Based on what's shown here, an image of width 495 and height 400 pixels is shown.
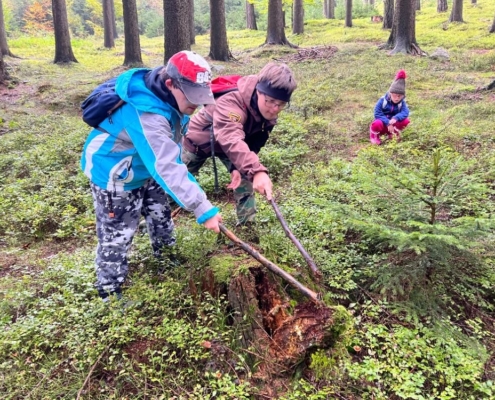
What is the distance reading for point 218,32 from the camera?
15500 mm

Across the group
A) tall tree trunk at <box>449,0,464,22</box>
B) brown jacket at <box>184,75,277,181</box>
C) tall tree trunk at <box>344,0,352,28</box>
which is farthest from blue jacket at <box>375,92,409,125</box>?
tall tree trunk at <box>344,0,352,28</box>

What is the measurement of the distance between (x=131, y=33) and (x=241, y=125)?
45.6 ft

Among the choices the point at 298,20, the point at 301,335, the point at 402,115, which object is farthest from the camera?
the point at 298,20

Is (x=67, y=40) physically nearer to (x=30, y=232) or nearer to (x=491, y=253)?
(x=30, y=232)

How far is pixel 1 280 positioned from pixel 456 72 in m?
12.5

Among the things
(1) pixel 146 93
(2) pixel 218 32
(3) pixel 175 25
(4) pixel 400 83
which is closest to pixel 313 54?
(2) pixel 218 32

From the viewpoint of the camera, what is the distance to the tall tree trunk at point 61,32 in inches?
655

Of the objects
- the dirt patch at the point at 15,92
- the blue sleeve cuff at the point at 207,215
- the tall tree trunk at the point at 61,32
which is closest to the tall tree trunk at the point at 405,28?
the dirt patch at the point at 15,92

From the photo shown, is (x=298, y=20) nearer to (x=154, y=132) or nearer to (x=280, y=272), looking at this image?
(x=154, y=132)

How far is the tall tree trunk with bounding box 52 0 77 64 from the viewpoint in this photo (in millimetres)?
16644

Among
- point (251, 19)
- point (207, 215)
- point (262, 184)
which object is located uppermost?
point (251, 19)

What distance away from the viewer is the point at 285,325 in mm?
2635

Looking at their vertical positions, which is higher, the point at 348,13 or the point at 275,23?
the point at 348,13

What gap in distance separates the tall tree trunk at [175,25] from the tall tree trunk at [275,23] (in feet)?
28.2
